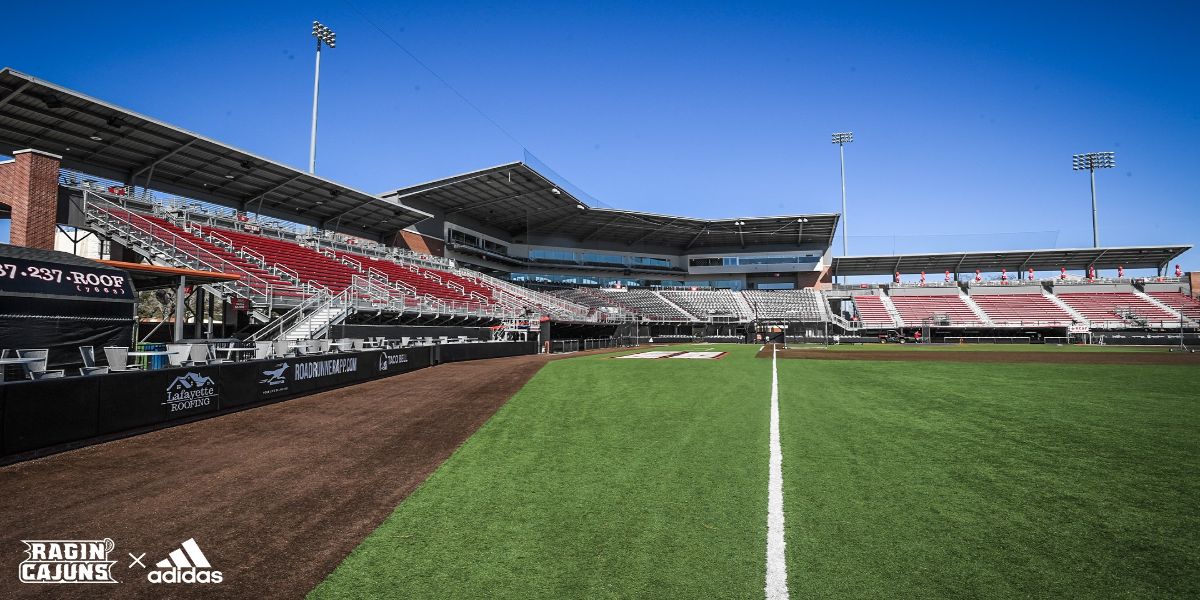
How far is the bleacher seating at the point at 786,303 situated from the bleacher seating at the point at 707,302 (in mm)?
2343

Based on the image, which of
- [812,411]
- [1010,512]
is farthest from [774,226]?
[1010,512]

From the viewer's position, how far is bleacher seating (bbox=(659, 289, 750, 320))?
2564 inches

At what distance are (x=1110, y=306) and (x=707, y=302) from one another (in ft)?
141

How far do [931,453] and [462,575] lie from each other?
577 cm

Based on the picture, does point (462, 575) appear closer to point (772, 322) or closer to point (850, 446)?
point (850, 446)

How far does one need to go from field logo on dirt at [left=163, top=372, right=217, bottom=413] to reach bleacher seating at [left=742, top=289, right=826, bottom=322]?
60.1 m

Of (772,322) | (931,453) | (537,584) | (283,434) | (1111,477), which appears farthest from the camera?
(772,322)

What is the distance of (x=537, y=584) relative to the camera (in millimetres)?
3918

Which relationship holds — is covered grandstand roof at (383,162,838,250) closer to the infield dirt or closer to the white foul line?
the infield dirt

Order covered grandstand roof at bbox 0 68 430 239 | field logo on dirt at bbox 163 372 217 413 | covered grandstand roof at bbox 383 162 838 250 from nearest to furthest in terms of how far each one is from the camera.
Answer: field logo on dirt at bbox 163 372 217 413 → covered grandstand roof at bbox 0 68 430 239 → covered grandstand roof at bbox 383 162 838 250

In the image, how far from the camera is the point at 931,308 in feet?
214

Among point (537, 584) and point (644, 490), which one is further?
point (644, 490)

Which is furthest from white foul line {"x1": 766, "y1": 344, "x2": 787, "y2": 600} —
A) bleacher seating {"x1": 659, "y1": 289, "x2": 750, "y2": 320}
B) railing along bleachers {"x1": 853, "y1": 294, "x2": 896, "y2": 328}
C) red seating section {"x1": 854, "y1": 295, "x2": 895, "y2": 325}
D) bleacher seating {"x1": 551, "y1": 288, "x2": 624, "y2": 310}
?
red seating section {"x1": 854, "y1": 295, "x2": 895, "y2": 325}

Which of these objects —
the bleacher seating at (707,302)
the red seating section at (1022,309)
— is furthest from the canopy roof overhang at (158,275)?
the red seating section at (1022,309)
